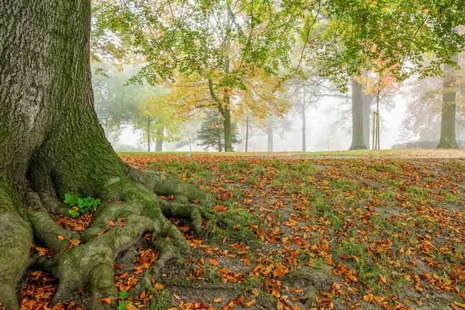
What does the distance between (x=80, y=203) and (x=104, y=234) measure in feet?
2.86

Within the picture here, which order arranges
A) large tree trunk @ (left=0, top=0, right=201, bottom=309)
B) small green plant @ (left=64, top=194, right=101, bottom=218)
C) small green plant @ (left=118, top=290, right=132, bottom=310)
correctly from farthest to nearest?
small green plant @ (left=64, top=194, right=101, bottom=218) → large tree trunk @ (left=0, top=0, right=201, bottom=309) → small green plant @ (left=118, top=290, right=132, bottom=310)

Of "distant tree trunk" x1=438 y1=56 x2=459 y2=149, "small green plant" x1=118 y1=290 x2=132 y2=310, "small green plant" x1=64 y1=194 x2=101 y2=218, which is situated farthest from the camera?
"distant tree trunk" x1=438 y1=56 x2=459 y2=149

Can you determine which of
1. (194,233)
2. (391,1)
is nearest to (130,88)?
(391,1)

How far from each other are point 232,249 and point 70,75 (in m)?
3.11

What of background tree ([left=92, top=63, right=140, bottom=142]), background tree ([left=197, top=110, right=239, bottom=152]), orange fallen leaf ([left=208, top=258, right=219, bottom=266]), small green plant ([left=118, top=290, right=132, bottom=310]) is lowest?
small green plant ([left=118, top=290, right=132, bottom=310])

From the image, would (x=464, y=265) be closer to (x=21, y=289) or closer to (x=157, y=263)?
(x=157, y=263)

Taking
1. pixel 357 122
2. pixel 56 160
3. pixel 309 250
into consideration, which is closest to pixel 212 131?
pixel 357 122

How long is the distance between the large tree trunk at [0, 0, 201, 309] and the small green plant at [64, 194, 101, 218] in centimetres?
12

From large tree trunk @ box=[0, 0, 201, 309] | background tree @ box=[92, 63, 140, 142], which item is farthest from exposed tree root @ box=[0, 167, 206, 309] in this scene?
background tree @ box=[92, 63, 140, 142]

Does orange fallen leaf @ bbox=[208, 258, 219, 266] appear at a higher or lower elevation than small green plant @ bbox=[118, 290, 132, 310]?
higher

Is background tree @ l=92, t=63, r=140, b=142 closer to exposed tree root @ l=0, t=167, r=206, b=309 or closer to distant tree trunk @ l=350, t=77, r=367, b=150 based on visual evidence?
distant tree trunk @ l=350, t=77, r=367, b=150

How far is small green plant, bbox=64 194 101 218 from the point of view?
4.16 m

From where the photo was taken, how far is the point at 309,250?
4312 millimetres

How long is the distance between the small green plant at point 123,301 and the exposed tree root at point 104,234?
0.06m
